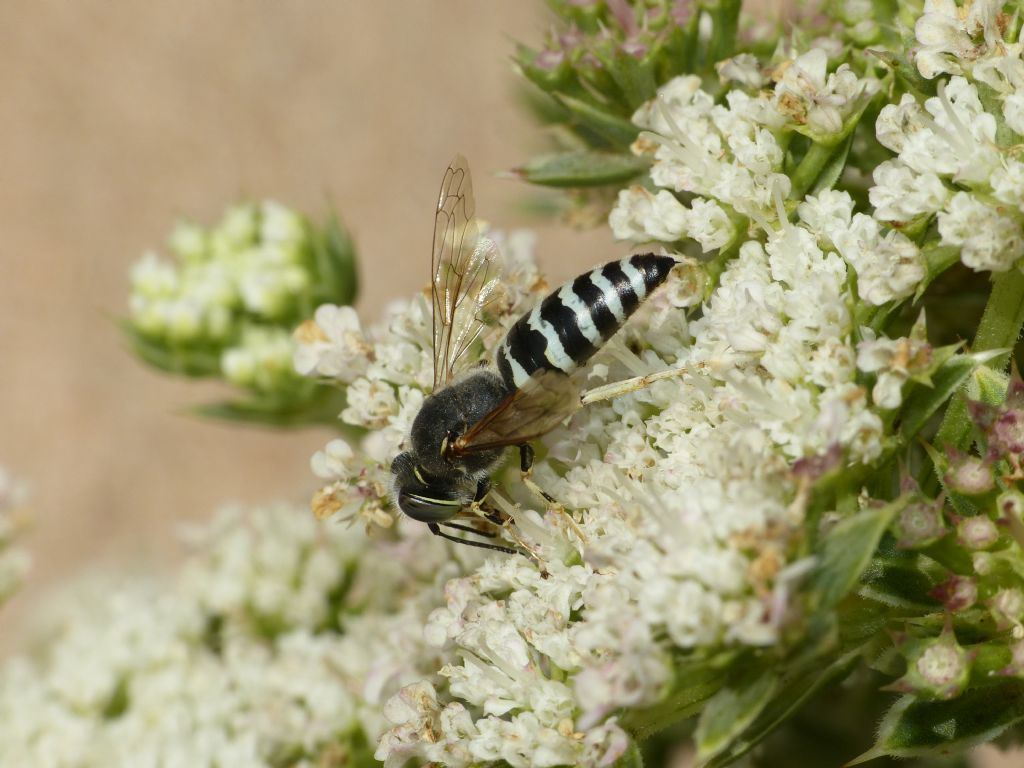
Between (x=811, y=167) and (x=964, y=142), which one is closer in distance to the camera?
(x=964, y=142)

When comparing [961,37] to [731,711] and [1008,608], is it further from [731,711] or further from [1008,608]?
[731,711]

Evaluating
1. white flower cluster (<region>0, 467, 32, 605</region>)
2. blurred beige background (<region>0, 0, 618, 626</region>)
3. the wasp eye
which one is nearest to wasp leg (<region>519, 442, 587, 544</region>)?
the wasp eye

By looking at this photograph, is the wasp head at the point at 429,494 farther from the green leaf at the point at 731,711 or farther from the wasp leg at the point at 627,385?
the green leaf at the point at 731,711

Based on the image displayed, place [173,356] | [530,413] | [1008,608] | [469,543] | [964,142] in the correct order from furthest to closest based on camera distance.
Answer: [173,356] → [469,543] → [530,413] → [964,142] → [1008,608]

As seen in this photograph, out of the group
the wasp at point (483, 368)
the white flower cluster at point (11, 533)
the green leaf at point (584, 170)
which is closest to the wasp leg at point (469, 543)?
the wasp at point (483, 368)

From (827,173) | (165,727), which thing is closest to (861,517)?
(827,173)

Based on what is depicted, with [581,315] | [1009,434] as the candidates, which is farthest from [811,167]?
[1009,434]
